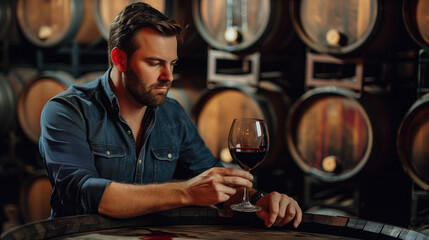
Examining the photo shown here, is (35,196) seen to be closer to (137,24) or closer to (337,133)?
(337,133)

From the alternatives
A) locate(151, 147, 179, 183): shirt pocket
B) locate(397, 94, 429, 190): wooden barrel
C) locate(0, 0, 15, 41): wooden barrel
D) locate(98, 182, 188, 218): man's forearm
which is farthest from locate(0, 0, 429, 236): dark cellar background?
locate(98, 182, 188, 218): man's forearm

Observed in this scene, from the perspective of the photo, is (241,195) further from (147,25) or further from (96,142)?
(147,25)

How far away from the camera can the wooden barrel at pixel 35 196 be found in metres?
4.57

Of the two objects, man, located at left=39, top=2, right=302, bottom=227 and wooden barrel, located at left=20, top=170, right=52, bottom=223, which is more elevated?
man, located at left=39, top=2, right=302, bottom=227

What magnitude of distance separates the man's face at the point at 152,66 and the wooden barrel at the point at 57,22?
257cm

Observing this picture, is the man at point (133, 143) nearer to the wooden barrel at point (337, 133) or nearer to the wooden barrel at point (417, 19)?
the wooden barrel at point (337, 133)

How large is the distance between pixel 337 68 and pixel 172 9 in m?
1.35

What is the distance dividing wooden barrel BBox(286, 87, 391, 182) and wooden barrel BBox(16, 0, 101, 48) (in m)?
2.15

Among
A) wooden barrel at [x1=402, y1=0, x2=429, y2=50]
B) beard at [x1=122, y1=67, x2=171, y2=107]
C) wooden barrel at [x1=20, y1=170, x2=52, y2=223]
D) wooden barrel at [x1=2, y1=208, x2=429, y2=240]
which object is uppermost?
wooden barrel at [x1=402, y1=0, x2=429, y2=50]

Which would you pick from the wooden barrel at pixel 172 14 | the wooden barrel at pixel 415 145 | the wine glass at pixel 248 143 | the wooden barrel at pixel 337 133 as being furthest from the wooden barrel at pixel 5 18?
the wine glass at pixel 248 143

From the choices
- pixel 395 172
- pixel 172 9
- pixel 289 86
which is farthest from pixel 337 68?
pixel 172 9

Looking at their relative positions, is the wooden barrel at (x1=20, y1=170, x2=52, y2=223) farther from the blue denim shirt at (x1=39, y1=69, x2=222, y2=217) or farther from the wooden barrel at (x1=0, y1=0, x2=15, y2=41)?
the blue denim shirt at (x1=39, y1=69, x2=222, y2=217)

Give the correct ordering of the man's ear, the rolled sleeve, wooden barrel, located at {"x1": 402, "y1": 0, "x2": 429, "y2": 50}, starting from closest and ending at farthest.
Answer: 1. the rolled sleeve
2. the man's ear
3. wooden barrel, located at {"x1": 402, "y1": 0, "x2": 429, "y2": 50}

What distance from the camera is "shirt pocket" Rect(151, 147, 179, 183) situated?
235 centimetres
